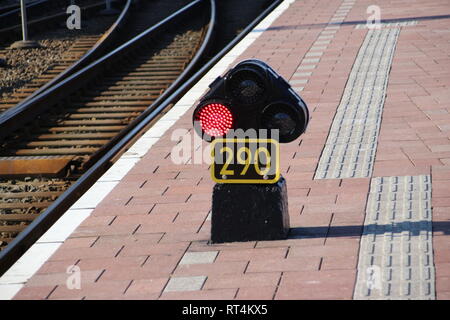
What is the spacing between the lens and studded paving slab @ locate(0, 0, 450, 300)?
185 inches

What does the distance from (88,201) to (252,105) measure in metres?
1.88

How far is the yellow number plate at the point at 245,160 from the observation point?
5.17 meters

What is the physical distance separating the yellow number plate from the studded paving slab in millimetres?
398

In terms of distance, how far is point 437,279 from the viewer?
4.52 metres

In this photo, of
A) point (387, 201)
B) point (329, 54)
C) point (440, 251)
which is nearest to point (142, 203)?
point (387, 201)

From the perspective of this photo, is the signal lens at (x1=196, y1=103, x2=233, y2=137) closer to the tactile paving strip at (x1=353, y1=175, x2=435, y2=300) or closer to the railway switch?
the railway switch

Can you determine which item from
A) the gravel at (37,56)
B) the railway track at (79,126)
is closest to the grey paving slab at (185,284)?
the railway track at (79,126)

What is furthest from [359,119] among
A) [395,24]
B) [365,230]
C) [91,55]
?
[91,55]

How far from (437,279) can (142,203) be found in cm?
244

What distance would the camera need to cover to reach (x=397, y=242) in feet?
16.9

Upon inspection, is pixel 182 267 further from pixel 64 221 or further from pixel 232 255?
pixel 64 221

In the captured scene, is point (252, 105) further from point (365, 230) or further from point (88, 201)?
point (88, 201)

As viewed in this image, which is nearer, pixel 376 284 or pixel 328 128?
pixel 376 284

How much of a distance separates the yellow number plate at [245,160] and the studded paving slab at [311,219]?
0.40 m
